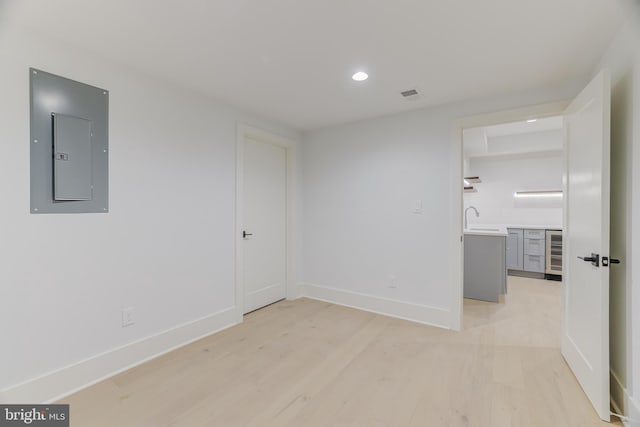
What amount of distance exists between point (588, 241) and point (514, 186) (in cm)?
456

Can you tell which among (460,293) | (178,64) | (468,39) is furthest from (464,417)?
(178,64)

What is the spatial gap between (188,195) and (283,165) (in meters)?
1.56

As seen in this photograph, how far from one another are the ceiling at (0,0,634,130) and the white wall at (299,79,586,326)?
56 centimetres

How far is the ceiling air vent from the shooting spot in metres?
2.66

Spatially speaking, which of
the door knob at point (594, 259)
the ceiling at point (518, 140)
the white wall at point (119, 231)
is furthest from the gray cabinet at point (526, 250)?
the white wall at point (119, 231)

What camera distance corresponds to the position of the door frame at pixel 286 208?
3098 mm

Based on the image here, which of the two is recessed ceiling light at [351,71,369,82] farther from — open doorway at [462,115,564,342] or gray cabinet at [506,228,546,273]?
gray cabinet at [506,228,546,273]

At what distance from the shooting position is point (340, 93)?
273 centimetres

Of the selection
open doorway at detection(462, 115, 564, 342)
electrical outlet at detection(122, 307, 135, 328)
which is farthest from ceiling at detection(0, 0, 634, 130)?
electrical outlet at detection(122, 307, 135, 328)

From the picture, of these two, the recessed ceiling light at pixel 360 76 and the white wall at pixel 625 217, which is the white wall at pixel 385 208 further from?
the recessed ceiling light at pixel 360 76

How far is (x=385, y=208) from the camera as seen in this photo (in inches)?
135

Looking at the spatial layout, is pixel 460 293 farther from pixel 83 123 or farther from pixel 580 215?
pixel 83 123

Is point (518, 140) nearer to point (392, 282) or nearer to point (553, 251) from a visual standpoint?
point (553, 251)

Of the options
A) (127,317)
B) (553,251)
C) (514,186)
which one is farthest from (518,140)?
(127,317)
